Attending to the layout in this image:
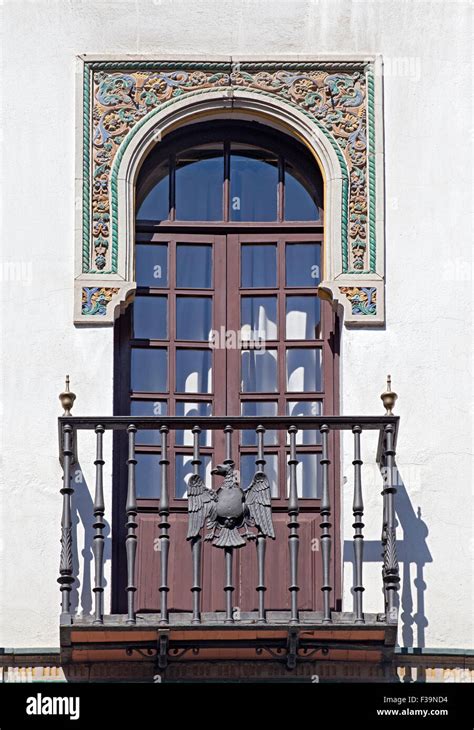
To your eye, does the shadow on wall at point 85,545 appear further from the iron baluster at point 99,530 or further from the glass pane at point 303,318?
the glass pane at point 303,318

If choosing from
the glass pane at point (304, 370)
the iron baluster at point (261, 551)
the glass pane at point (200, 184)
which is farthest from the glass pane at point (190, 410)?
the glass pane at point (200, 184)

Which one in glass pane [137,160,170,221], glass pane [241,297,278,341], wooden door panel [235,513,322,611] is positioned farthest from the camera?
glass pane [137,160,170,221]

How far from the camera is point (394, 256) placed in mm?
19672

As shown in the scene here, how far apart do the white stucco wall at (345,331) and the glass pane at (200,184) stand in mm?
750

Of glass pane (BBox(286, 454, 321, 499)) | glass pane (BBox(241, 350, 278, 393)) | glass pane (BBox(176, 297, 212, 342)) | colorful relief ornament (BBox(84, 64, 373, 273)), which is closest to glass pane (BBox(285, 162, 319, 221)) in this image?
colorful relief ornament (BBox(84, 64, 373, 273))

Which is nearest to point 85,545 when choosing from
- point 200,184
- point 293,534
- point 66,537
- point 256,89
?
point 66,537

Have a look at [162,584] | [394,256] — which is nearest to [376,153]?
[394,256]

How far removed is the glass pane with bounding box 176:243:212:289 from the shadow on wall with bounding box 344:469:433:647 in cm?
207

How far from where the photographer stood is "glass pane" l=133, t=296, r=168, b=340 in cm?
1973

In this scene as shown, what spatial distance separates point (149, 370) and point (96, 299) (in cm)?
65

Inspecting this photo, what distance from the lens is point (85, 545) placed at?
742 inches

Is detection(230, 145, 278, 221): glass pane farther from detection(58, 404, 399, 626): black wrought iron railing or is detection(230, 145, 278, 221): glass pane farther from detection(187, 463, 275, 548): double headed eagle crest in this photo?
detection(187, 463, 275, 548): double headed eagle crest

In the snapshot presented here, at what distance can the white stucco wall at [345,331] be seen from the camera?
18.8m

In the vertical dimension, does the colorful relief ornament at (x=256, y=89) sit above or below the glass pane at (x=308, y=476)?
above
